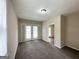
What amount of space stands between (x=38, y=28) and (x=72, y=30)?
3.95 meters

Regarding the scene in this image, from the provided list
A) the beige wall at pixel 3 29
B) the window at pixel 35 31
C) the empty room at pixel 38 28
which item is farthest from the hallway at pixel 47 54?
the window at pixel 35 31

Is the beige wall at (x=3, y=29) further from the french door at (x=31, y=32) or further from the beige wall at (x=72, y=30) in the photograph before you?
the french door at (x=31, y=32)

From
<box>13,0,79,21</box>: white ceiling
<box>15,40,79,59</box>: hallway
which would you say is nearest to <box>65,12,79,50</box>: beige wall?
<box>15,40,79,59</box>: hallway

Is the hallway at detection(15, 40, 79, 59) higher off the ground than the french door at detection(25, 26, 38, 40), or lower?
lower

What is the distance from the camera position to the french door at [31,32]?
6119 millimetres

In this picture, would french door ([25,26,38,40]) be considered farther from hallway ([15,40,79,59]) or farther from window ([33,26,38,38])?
hallway ([15,40,79,59])

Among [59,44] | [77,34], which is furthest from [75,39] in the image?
[59,44]

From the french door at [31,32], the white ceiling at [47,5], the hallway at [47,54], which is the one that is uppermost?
the white ceiling at [47,5]

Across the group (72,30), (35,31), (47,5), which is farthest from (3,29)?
(35,31)

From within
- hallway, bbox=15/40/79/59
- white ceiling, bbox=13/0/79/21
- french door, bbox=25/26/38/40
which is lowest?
hallway, bbox=15/40/79/59

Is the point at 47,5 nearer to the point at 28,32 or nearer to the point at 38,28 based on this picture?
the point at 28,32

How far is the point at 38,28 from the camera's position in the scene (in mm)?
6930

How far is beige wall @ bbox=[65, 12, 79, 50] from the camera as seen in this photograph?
352 centimetres

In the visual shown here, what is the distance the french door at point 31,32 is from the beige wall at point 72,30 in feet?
12.0
